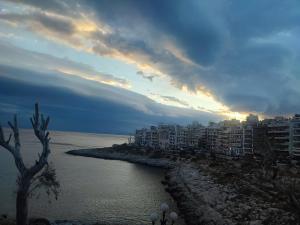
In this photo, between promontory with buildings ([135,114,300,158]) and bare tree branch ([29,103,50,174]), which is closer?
bare tree branch ([29,103,50,174])

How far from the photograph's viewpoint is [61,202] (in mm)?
40906

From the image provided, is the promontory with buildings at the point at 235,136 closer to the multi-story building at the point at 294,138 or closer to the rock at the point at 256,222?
the multi-story building at the point at 294,138

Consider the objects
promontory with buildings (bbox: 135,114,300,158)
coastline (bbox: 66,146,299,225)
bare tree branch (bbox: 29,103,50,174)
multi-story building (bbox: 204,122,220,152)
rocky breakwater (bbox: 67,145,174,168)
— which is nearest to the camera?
bare tree branch (bbox: 29,103,50,174)

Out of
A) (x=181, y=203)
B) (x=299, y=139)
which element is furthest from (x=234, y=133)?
(x=181, y=203)

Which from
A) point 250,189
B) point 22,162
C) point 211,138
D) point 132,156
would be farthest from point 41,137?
point 211,138

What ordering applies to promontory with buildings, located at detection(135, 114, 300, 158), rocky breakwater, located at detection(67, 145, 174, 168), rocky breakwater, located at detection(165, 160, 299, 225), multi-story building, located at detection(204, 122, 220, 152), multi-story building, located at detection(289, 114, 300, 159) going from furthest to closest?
multi-story building, located at detection(204, 122, 220, 152) → rocky breakwater, located at detection(67, 145, 174, 168) → promontory with buildings, located at detection(135, 114, 300, 158) → multi-story building, located at detection(289, 114, 300, 159) → rocky breakwater, located at detection(165, 160, 299, 225)

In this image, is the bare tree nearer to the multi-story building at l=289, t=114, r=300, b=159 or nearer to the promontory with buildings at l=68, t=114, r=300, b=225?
the promontory with buildings at l=68, t=114, r=300, b=225

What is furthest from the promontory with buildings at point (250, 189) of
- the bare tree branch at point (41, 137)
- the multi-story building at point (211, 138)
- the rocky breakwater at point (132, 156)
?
the multi-story building at point (211, 138)

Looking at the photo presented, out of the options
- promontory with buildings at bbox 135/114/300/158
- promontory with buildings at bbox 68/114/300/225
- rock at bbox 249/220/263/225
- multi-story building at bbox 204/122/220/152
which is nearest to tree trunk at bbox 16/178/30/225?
promontory with buildings at bbox 68/114/300/225

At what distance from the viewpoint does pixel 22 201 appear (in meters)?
18.9

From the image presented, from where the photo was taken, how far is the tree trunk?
737 inches

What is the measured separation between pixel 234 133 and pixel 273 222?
11124 centimetres

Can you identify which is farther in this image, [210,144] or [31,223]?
[210,144]

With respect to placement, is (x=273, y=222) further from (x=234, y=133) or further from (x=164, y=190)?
(x=234, y=133)
